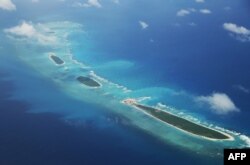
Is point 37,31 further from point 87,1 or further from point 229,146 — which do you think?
point 229,146

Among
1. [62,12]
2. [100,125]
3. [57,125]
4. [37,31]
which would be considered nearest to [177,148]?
[100,125]

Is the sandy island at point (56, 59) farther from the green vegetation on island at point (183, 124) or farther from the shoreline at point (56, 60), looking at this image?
the green vegetation on island at point (183, 124)

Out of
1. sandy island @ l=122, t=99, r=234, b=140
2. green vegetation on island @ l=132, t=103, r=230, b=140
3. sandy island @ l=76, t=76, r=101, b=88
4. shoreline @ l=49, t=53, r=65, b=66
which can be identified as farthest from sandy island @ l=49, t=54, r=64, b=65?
green vegetation on island @ l=132, t=103, r=230, b=140

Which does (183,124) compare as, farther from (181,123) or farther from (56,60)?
(56,60)

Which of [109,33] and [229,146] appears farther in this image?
[109,33]

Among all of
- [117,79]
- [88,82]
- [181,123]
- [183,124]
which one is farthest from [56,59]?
[183,124]

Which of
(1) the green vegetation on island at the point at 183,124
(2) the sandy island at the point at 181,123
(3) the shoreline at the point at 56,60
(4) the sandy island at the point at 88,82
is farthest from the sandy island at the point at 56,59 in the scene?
(1) the green vegetation on island at the point at 183,124

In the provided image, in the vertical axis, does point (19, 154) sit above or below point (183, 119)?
below

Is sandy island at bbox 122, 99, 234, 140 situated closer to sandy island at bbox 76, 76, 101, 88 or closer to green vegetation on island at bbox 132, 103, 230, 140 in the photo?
green vegetation on island at bbox 132, 103, 230, 140
